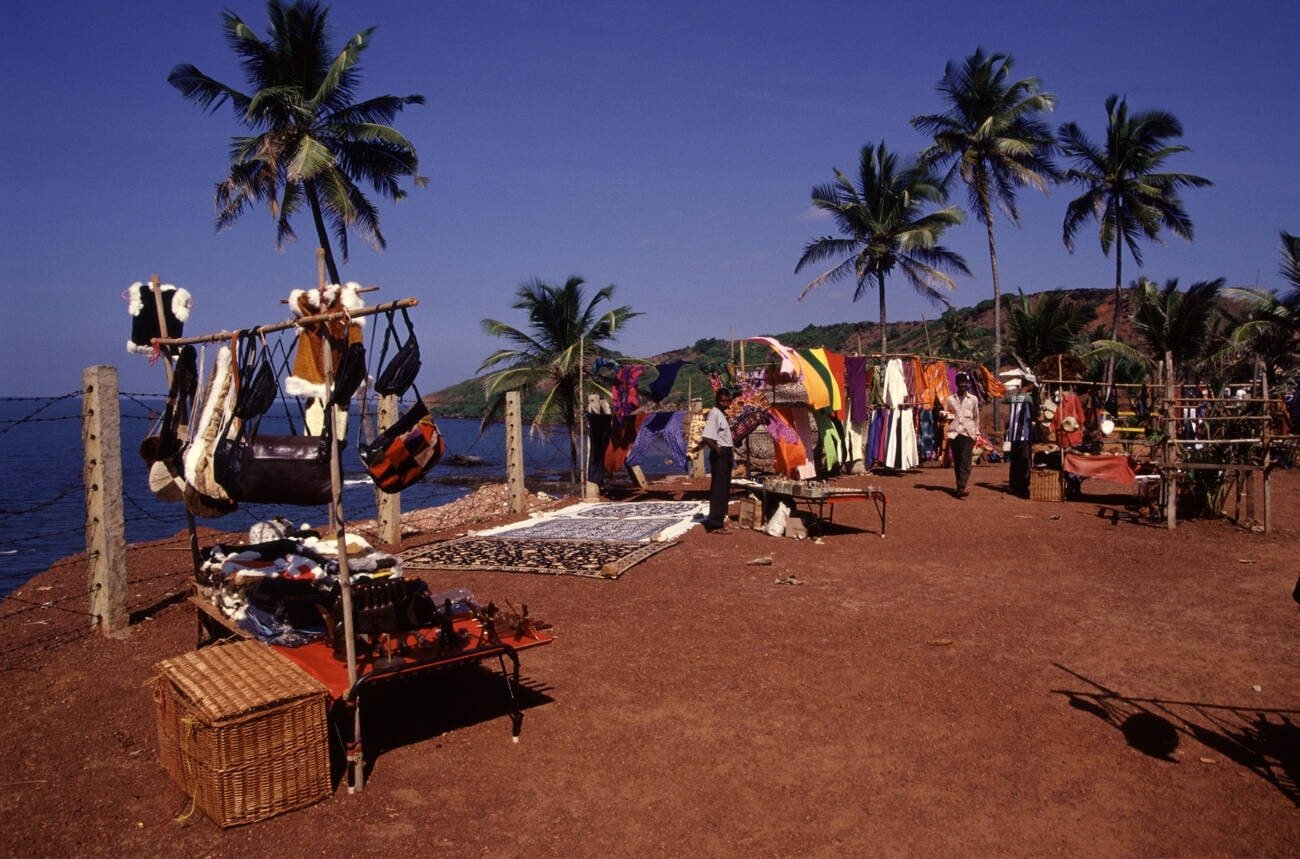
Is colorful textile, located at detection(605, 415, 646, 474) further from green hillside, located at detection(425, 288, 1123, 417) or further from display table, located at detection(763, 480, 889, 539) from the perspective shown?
green hillside, located at detection(425, 288, 1123, 417)

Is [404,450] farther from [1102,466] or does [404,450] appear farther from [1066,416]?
[1066,416]

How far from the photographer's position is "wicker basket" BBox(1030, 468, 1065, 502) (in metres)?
14.4

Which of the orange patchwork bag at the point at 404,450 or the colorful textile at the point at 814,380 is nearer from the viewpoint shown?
the orange patchwork bag at the point at 404,450

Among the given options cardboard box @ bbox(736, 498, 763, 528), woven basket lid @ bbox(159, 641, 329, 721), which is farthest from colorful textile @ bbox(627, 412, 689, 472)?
woven basket lid @ bbox(159, 641, 329, 721)

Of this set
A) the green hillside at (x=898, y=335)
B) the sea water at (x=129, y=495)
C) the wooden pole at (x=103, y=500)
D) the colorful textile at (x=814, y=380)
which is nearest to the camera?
the wooden pole at (x=103, y=500)

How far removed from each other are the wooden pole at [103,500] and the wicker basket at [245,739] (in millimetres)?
3192

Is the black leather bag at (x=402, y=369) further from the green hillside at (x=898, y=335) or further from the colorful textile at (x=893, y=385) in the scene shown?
the green hillside at (x=898, y=335)

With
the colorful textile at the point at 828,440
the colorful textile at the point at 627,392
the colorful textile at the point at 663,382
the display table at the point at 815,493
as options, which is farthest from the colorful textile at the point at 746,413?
the colorful textile at the point at 828,440

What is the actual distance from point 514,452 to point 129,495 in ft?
35.4

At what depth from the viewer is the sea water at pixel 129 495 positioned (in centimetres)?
1047

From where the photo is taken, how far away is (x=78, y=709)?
18.9 ft

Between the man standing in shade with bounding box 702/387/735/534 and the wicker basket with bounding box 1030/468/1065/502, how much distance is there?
234 inches

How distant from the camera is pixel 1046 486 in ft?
47.5

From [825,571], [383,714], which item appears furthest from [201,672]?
[825,571]
